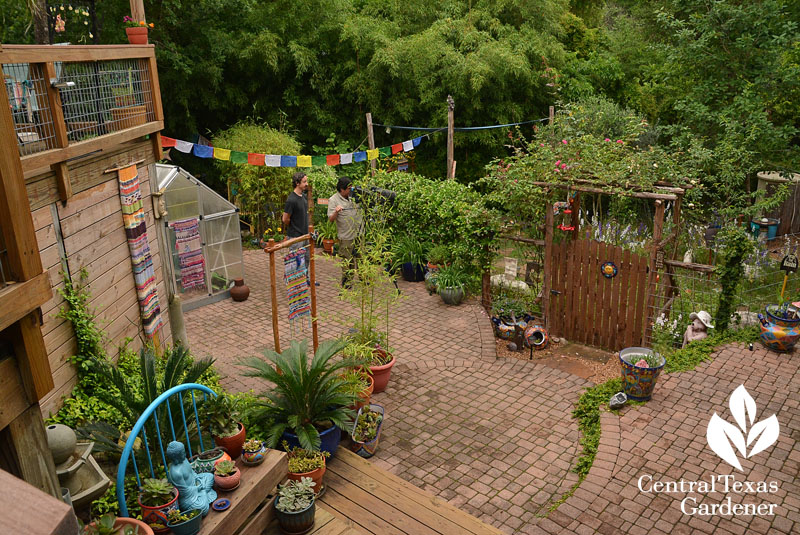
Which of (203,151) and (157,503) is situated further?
(203,151)

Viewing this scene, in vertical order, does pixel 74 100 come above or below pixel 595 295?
above

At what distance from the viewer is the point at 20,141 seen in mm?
4680

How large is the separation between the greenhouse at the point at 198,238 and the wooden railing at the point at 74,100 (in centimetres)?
244

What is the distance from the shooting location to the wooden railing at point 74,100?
4656 millimetres

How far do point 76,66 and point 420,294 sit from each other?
599cm

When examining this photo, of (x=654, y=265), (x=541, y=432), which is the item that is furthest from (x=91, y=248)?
(x=654, y=265)

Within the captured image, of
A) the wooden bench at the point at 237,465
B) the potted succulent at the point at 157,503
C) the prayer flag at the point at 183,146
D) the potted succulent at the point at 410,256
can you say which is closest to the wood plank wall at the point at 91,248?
the wooden bench at the point at 237,465

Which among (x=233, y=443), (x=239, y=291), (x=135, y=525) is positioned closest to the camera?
(x=135, y=525)

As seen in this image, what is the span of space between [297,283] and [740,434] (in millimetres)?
4646

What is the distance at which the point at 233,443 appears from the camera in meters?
4.70

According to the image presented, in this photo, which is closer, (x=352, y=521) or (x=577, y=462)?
(x=352, y=521)

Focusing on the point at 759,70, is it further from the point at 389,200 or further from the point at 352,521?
the point at 352,521

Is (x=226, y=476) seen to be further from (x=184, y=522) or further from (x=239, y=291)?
(x=239, y=291)

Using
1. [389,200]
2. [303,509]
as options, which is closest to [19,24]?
[389,200]
